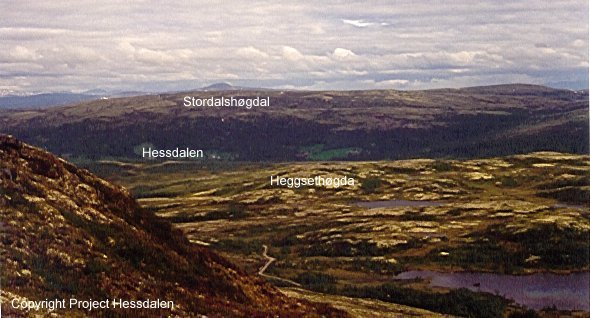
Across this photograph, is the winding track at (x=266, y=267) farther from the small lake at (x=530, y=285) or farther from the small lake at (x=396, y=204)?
the small lake at (x=396, y=204)

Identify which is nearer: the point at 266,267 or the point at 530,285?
the point at 530,285

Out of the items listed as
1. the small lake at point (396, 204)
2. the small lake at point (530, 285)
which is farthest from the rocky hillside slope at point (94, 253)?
the small lake at point (396, 204)

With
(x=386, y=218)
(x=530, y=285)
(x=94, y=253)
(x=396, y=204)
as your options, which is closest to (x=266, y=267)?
(x=530, y=285)

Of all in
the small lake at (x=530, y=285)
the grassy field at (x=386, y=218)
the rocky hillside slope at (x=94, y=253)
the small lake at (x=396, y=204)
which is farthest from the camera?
the small lake at (x=396, y=204)

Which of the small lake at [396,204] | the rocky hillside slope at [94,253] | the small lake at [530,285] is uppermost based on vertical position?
the rocky hillside slope at [94,253]

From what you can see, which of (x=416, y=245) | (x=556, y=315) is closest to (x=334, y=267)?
(x=416, y=245)

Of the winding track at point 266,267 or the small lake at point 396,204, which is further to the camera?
the small lake at point 396,204

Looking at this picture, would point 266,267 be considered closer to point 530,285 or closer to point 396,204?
point 530,285
